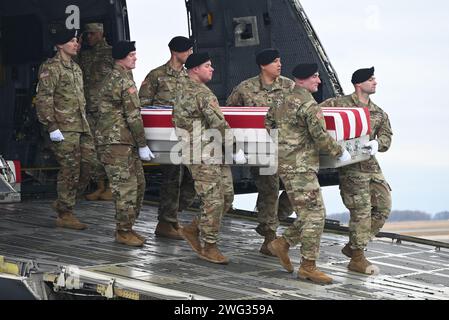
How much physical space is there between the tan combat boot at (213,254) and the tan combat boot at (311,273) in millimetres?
647

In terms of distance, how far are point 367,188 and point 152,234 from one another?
1.96 metres

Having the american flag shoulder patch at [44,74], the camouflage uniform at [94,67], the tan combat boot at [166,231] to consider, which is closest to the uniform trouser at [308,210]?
the tan combat boot at [166,231]

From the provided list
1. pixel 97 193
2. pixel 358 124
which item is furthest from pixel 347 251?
pixel 97 193

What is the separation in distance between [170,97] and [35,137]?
10.5 ft

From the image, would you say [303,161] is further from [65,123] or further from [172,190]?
[65,123]

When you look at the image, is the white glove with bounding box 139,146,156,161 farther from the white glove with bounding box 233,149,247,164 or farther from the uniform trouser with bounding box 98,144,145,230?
the white glove with bounding box 233,149,247,164

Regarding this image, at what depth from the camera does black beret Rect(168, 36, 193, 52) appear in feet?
28.9

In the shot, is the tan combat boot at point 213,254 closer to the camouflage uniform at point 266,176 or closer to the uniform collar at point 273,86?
the camouflage uniform at point 266,176

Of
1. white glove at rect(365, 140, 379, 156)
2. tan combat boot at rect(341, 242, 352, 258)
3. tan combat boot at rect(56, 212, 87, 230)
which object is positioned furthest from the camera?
tan combat boot at rect(56, 212, 87, 230)

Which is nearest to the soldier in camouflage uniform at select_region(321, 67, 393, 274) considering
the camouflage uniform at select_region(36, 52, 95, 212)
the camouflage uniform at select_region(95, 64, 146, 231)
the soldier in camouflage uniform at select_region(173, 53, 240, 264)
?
the soldier in camouflage uniform at select_region(173, 53, 240, 264)

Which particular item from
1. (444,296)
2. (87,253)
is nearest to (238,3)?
(87,253)

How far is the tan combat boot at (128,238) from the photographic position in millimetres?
8461

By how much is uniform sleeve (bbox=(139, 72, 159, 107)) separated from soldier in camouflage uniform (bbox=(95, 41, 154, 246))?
0.46 m
